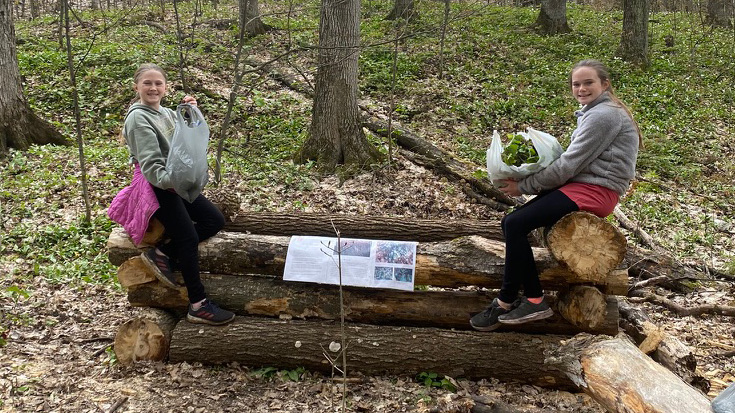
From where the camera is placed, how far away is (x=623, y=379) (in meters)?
3.77

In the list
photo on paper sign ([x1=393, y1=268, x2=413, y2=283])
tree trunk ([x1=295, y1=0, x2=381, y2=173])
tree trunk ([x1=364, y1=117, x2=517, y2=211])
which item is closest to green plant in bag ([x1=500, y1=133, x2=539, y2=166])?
photo on paper sign ([x1=393, y1=268, x2=413, y2=283])

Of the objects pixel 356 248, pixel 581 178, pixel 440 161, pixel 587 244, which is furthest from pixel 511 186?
pixel 440 161

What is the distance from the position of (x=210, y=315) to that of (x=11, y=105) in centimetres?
698

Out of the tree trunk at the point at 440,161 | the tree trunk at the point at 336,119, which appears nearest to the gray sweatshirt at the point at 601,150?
the tree trunk at the point at 440,161

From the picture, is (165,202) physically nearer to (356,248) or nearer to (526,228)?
(356,248)

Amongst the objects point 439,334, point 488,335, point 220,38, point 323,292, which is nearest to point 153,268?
point 323,292

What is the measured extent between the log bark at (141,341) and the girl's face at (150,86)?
1994mm

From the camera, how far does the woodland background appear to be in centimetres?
471

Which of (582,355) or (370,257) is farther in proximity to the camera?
(370,257)

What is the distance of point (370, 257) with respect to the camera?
4.97 meters

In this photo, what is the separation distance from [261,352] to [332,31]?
5890 millimetres

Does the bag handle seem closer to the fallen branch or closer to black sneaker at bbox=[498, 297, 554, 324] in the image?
black sneaker at bbox=[498, 297, 554, 324]

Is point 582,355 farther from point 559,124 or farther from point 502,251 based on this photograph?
point 559,124

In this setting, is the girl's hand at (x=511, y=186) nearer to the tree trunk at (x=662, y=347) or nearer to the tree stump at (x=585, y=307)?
the tree stump at (x=585, y=307)
